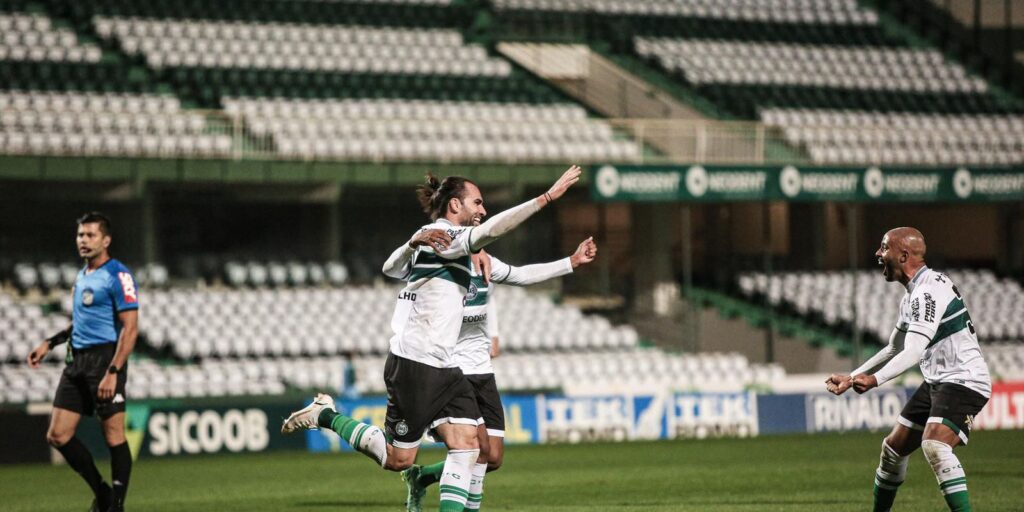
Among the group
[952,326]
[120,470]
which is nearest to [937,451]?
[952,326]

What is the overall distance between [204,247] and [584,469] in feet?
49.0

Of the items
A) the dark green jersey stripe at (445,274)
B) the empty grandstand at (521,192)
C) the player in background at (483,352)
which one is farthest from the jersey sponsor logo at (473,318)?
the empty grandstand at (521,192)

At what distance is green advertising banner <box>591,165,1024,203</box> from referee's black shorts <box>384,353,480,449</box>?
17.4 m

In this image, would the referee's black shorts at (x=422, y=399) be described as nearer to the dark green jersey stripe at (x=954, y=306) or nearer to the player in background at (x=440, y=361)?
the player in background at (x=440, y=361)

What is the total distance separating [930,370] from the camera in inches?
383

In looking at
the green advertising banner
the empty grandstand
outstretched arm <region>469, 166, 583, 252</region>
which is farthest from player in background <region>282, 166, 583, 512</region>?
the green advertising banner

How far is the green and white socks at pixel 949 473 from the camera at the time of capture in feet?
30.7

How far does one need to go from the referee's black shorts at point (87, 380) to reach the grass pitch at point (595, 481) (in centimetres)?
249

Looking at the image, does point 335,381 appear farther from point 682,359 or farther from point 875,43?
point 875,43

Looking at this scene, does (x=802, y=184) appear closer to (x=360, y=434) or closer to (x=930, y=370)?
(x=930, y=370)

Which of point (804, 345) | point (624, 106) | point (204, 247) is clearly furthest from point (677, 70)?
point (204, 247)

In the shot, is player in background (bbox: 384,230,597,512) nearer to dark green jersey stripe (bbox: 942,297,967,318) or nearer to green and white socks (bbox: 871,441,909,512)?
dark green jersey stripe (bbox: 942,297,967,318)

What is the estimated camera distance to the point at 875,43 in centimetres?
4019

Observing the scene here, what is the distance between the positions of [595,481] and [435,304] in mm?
7105
